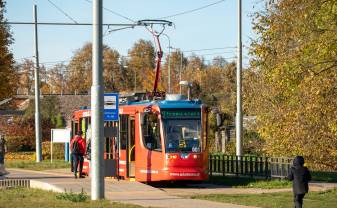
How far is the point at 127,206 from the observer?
61.0 ft

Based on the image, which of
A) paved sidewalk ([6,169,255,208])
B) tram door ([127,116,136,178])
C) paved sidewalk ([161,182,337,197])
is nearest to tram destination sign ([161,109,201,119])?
tram door ([127,116,136,178])

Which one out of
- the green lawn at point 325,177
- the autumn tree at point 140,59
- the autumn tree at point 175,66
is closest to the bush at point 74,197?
the green lawn at point 325,177

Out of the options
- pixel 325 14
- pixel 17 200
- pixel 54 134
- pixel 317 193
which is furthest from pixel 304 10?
pixel 54 134

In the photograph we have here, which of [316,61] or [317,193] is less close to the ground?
[316,61]

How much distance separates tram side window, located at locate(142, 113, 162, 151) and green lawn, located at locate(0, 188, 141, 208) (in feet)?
14.3

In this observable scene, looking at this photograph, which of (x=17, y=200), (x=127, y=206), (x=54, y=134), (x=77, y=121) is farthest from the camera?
(x=54, y=134)

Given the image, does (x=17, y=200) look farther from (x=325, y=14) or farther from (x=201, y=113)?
(x=325, y=14)

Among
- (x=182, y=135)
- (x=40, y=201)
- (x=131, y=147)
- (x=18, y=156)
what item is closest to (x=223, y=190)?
(x=182, y=135)

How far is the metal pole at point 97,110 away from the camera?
64.1 feet

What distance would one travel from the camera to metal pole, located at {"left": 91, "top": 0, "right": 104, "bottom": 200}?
19.5 meters

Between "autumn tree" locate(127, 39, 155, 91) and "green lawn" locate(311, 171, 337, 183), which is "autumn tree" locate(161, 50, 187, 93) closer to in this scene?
"autumn tree" locate(127, 39, 155, 91)

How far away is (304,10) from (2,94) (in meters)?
30.6

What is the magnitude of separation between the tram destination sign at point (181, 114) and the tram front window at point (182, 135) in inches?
5.6

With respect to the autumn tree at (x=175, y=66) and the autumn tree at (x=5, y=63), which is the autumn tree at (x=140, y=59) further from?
the autumn tree at (x=5, y=63)
